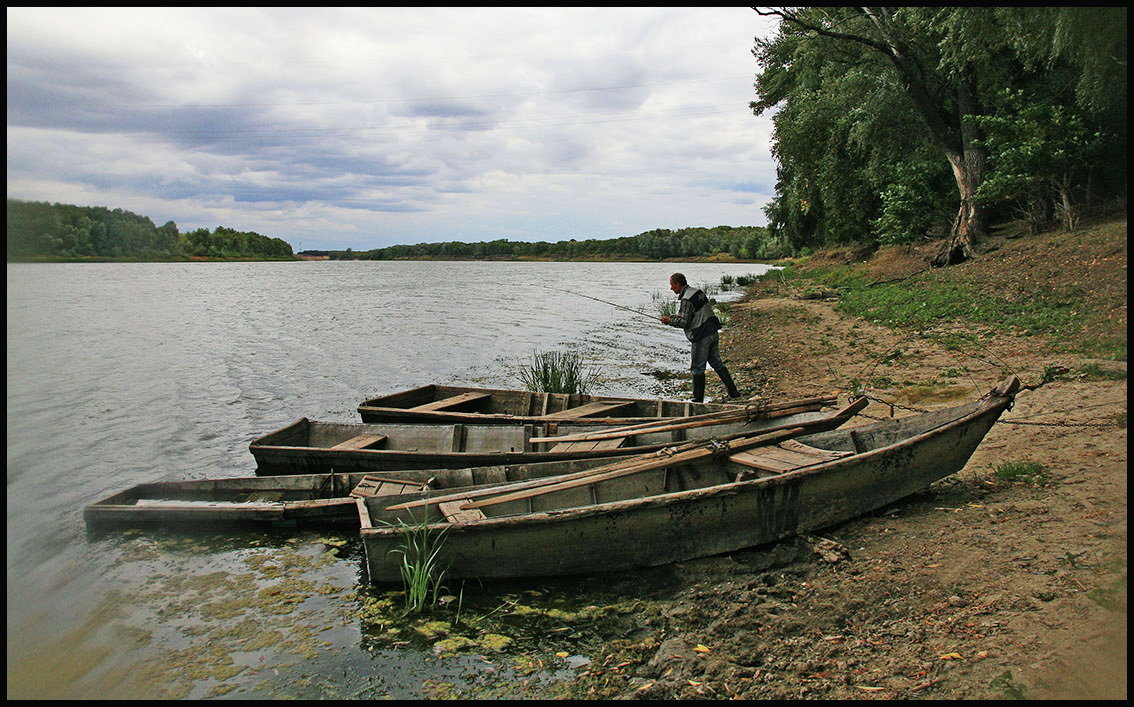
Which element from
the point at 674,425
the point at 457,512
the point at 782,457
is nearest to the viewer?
the point at 457,512

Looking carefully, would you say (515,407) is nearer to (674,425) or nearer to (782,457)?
(674,425)

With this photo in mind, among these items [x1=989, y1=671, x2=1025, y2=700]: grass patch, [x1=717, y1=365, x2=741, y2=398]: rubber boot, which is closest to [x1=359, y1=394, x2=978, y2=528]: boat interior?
[x1=989, y1=671, x2=1025, y2=700]: grass patch

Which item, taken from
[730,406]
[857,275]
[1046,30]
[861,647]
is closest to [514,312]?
[857,275]

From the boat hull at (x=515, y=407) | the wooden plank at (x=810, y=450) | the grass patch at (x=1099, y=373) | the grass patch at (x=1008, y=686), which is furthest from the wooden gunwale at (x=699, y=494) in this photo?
the grass patch at (x=1099, y=373)

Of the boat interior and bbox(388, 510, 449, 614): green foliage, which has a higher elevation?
the boat interior

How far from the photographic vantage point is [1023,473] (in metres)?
7.23

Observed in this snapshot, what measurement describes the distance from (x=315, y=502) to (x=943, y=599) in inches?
252

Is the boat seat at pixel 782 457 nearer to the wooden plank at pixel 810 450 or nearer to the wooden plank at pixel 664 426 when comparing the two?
the wooden plank at pixel 810 450

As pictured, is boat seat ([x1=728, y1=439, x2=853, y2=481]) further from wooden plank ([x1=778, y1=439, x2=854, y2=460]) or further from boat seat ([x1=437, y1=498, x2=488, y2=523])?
boat seat ([x1=437, y1=498, x2=488, y2=523])

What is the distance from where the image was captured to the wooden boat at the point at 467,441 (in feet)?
28.9

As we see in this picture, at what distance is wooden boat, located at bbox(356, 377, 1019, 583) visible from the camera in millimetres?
6395

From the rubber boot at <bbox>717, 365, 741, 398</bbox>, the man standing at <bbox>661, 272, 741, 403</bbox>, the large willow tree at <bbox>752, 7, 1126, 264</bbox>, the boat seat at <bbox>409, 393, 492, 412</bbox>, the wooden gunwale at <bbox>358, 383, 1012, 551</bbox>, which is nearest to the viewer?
the wooden gunwale at <bbox>358, 383, 1012, 551</bbox>

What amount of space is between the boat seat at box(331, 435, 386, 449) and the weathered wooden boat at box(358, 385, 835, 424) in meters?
0.67

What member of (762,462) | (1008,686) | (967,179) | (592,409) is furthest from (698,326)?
(967,179)
